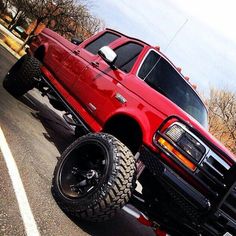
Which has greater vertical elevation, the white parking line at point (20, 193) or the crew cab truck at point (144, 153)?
the crew cab truck at point (144, 153)

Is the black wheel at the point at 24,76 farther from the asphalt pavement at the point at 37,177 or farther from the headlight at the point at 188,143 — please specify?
the headlight at the point at 188,143

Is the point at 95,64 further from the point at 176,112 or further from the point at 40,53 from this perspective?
the point at 40,53

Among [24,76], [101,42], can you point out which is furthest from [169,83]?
[24,76]

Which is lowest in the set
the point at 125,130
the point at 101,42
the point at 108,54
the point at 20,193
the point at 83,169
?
the point at 20,193

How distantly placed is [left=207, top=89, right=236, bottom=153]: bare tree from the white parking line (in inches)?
1274

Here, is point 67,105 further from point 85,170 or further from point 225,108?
point 225,108

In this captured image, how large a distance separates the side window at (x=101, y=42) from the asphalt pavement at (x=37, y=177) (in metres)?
1.69

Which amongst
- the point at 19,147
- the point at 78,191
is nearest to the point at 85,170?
the point at 78,191

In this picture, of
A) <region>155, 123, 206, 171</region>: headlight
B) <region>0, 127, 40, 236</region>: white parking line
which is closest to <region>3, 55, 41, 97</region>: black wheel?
<region>0, 127, 40, 236</region>: white parking line

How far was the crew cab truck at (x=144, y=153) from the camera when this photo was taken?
352 centimetres

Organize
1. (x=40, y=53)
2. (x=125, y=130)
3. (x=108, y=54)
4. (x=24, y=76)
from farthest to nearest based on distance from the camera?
(x=40, y=53)
(x=24, y=76)
(x=108, y=54)
(x=125, y=130)

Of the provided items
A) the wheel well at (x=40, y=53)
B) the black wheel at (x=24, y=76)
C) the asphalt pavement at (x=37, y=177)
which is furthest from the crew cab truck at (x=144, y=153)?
the wheel well at (x=40, y=53)

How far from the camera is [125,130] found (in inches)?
188

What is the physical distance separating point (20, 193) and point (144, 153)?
4.43 feet
